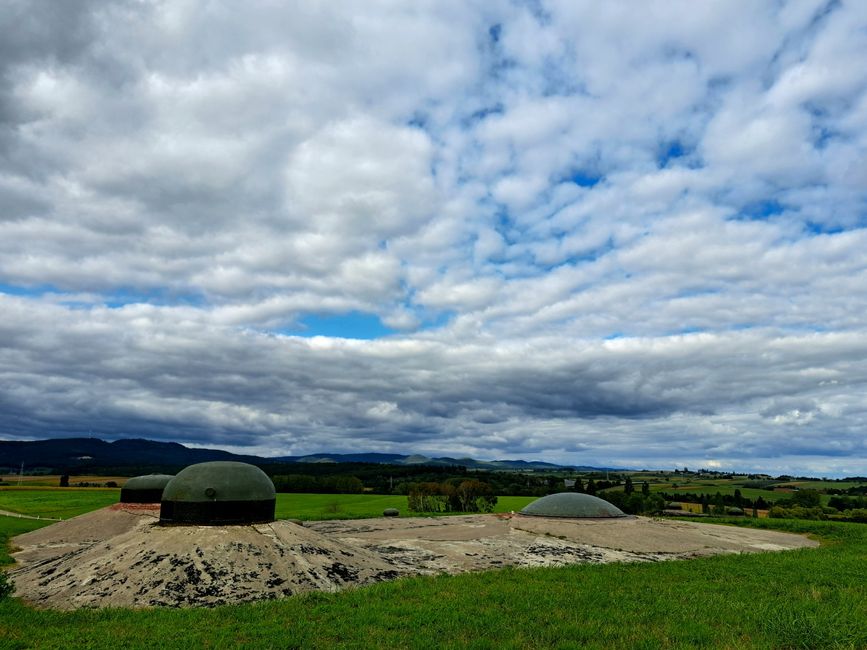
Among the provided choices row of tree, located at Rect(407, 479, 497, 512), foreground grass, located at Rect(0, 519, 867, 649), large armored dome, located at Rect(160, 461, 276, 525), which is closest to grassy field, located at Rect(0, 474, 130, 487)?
row of tree, located at Rect(407, 479, 497, 512)

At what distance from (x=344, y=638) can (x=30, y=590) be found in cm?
1316

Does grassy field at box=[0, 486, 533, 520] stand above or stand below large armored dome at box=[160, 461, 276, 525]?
below

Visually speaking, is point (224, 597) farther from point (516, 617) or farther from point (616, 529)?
point (616, 529)

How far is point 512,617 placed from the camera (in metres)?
14.7

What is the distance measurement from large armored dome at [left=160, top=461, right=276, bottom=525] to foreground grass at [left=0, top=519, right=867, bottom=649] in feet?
18.8

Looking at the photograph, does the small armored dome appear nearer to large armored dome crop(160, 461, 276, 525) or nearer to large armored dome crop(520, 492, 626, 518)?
large armored dome crop(160, 461, 276, 525)

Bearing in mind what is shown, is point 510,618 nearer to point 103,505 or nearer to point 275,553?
point 275,553

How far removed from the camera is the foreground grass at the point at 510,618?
41.8ft

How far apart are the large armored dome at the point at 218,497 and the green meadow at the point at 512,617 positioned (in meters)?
5.71

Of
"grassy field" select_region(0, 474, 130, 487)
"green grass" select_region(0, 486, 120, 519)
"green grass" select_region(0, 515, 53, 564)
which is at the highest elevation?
"green grass" select_region(0, 515, 53, 564)

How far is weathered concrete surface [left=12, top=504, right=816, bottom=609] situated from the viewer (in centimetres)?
1823

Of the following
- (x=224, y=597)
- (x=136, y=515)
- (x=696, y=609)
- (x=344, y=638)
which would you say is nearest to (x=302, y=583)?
(x=224, y=597)

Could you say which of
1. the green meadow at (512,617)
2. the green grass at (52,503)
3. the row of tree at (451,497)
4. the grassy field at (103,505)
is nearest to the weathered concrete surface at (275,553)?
the green meadow at (512,617)

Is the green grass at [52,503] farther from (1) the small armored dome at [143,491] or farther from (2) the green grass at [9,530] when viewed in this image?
(1) the small armored dome at [143,491]
